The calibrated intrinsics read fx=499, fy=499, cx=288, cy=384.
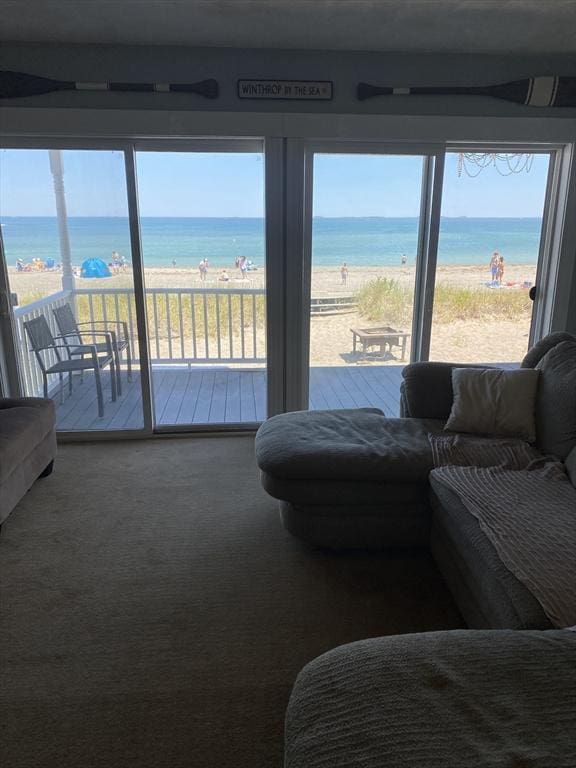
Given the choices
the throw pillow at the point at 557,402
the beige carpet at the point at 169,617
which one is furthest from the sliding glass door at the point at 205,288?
the throw pillow at the point at 557,402

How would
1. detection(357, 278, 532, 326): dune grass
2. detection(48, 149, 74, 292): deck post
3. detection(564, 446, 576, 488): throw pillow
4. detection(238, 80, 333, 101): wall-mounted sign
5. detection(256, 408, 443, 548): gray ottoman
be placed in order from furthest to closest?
detection(357, 278, 532, 326): dune grass, detection(48, 149, 74, 292): deck post, detection(238, 80, 333, 101): wall-mounted sign, detection(256, 408, 443, 548): gray ottoman, detection(564, 446, 576, 488): throw pillow

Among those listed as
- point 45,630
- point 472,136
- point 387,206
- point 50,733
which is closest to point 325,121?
point 387,206

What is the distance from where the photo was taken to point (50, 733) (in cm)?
146

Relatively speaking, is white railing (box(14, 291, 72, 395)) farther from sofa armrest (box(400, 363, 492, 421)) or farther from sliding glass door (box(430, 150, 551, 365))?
sliding glass door (box(430, 150, 551, 365))

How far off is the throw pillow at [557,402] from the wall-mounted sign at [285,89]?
2099 millimetres

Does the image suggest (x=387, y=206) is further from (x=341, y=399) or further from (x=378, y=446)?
(x=378, y=446)

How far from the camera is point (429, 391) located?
274 centimetres

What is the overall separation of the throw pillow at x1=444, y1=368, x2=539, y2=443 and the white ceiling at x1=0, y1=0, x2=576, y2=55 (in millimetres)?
1843

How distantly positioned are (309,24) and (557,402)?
2.35 m

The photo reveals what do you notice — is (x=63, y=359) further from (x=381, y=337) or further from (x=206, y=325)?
(x=381, y=337)

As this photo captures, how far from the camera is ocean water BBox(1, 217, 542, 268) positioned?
330 cm

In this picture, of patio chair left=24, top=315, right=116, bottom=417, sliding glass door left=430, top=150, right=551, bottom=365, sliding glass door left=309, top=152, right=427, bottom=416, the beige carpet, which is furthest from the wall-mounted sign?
the beige carpet

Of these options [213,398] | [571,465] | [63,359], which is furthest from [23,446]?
[571,465]

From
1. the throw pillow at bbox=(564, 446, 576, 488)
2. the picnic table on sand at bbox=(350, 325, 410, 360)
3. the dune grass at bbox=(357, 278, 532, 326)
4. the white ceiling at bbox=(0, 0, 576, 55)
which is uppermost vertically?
the white ceiling at bbox=(0, 0, 576, 55)
